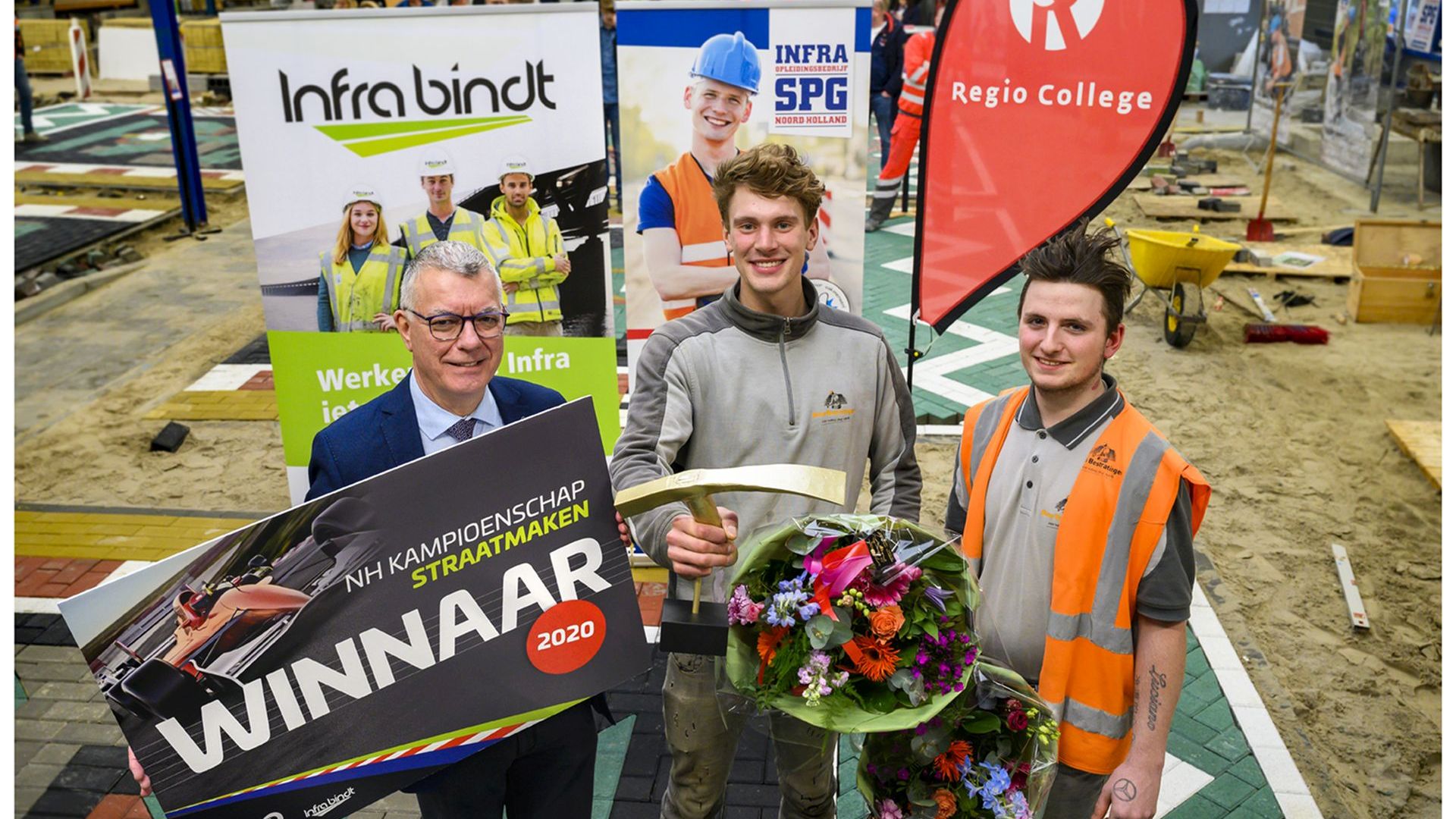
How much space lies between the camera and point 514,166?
485 cm

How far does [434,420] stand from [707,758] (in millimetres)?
1250

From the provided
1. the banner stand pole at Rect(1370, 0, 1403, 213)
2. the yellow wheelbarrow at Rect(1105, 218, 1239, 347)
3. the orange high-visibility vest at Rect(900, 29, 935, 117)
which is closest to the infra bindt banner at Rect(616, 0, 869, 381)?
the yellow wheelbarrow at Rect(1105, 218, 1239, 347)

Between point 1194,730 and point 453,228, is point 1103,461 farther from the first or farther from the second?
point 453,228

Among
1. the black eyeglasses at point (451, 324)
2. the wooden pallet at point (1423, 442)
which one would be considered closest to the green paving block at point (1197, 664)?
the wooden pallet at point (1423, 442)

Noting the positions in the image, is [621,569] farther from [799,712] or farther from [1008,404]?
[1008,404]

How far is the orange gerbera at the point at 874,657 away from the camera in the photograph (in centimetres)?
219

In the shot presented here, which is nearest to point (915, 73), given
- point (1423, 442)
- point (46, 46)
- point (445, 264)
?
point (1423, 442)

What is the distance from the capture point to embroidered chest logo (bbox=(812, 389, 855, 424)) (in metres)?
3.14

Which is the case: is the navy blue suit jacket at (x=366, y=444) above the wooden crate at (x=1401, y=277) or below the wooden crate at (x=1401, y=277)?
above

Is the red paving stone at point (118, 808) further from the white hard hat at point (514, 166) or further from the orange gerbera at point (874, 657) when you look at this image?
the orange gerbera at point (874, 657)

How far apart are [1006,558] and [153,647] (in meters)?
2.05

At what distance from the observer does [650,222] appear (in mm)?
5328

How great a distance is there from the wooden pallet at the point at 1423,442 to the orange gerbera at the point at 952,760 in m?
6.16

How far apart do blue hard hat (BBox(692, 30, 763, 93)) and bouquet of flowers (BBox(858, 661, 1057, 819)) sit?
11.0 feet
